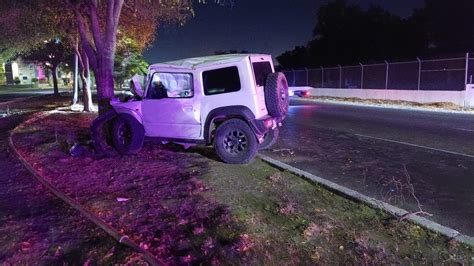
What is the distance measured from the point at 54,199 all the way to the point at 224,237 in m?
3.03

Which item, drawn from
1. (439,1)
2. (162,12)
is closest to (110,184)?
(162,12)

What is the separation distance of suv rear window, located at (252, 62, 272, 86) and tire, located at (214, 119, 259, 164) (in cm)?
88

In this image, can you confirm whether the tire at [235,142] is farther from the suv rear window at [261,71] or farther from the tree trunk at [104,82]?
the tree trunk at [104,82]

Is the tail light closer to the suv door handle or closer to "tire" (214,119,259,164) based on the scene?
"tire" (214,119,259,164)

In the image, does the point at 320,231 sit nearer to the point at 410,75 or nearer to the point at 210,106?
the point at 210,106

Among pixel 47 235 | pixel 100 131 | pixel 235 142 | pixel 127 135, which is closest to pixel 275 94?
pixel 235 142

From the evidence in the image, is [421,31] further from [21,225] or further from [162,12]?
[21,225]

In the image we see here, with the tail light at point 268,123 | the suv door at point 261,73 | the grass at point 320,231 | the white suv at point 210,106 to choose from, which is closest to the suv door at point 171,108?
the white suv at point 210,106

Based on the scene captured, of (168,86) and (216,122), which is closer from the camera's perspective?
(216,122)

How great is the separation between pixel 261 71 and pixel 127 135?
3219 millimetres

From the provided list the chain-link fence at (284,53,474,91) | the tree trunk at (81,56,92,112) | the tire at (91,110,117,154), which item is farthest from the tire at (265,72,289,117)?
the chain-link fence at (284,53,474,91)

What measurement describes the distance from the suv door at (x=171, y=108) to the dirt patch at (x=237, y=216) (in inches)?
25.8

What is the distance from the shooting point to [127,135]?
9203 mm

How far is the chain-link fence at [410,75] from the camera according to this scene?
2570cm
